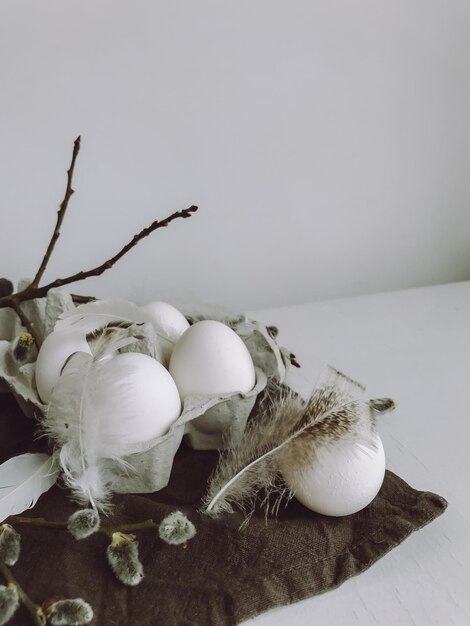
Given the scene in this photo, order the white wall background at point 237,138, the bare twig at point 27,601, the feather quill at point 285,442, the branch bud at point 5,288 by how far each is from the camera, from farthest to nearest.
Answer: the white wall background at point 237,138, the branch bud at point 5,288, the feather quill at point 285,442, the bare twig at point 27,601

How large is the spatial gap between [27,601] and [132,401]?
0.16 m

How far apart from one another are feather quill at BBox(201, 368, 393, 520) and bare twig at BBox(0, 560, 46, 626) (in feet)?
0.50

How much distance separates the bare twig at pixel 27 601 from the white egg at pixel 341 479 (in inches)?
8.4

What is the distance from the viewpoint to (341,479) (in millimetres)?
496

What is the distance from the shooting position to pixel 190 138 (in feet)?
3.19

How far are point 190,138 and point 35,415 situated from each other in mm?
524

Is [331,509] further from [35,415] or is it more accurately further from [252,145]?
[252,145]

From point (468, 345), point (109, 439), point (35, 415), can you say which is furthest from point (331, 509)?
point (468, 345)

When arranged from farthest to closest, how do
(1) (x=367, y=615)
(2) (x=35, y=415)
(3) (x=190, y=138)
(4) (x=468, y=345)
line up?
(3) (x=190, y=138) < (4) (x=468, y=345) < (2) (x=35, y=415) < (1) (x=367, y=615)

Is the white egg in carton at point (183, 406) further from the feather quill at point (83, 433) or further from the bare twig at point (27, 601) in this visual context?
the bare twig at point (27, 601)

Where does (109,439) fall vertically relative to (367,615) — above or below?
above

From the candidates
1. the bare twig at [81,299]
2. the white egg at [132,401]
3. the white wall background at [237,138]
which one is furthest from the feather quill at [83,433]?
the white wall background at [237,138]

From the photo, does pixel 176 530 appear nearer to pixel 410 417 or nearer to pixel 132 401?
pixel 132 401

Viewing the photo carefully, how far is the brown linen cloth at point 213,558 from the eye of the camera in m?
0.44
